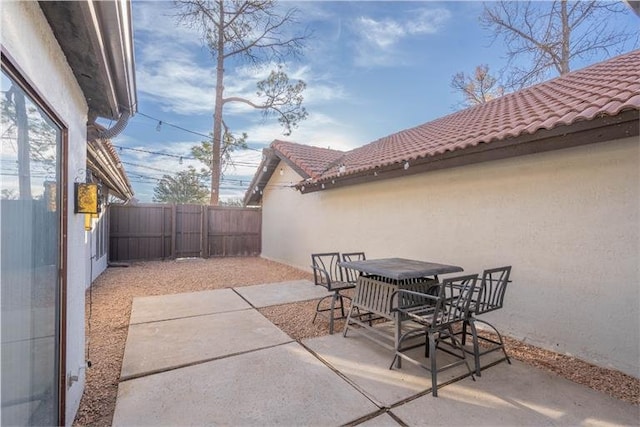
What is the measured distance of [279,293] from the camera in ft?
20.1

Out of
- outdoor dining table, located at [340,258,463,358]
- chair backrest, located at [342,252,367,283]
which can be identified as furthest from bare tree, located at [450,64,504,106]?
outdoor dining table, located at [340,258,463,358]

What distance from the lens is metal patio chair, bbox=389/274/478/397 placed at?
9.19 feet

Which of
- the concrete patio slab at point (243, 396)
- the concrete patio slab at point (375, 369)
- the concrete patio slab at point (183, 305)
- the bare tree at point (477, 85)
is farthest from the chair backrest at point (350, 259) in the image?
the bare tree at point (477, 85)

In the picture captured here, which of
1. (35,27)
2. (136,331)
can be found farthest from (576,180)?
(136,331)

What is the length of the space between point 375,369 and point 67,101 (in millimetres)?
3468

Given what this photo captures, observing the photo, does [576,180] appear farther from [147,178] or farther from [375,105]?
[147,178]

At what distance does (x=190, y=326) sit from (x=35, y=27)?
3678mm

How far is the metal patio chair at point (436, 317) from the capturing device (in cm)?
280

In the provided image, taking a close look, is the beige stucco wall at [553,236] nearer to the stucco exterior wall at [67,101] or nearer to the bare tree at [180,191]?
the stucco exterior wall at [67,101]

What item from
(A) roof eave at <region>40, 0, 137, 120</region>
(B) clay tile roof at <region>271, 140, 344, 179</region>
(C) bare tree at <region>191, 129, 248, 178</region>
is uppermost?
(C) bare tree at <region>191, 129, 248, 178</region>

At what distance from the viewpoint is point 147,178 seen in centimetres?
1895

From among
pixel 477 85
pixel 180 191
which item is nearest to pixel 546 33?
pixel 477 85

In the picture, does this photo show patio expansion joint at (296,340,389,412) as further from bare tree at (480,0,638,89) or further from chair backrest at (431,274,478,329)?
bare tree at (480,0,638,89)

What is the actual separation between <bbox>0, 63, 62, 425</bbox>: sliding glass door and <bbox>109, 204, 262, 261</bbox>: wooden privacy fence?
933 centimetres
